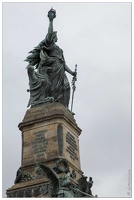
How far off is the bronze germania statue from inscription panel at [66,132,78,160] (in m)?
2.18

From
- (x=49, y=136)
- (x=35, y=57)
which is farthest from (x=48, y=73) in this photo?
(x=49, y=136)

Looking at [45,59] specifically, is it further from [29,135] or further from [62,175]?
[62,175]

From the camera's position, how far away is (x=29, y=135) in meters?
26.0

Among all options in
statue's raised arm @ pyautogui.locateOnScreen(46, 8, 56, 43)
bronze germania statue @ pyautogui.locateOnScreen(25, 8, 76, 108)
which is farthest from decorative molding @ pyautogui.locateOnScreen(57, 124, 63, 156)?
statue's raised arm @ pyautogui.locateOnScreen(46, 8, 56, 43)

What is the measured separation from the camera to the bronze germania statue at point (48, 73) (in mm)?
27484

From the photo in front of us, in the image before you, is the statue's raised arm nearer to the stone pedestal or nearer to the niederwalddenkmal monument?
the niederwalddenkmal monument

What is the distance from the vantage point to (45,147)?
25.2 meters

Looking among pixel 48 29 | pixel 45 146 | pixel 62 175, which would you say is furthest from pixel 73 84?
pixel 62 175

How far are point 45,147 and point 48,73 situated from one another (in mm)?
4726

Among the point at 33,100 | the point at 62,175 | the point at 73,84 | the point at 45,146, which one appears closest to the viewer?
the point at 62,175

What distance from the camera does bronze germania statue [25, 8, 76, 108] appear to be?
90.2 ft

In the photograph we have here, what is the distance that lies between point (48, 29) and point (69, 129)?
5944 mm

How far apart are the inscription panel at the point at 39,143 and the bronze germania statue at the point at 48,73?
2122mm

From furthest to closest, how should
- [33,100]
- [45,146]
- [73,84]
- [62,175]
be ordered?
[73,84] < [33,100] < [45,146] < [62,175]
